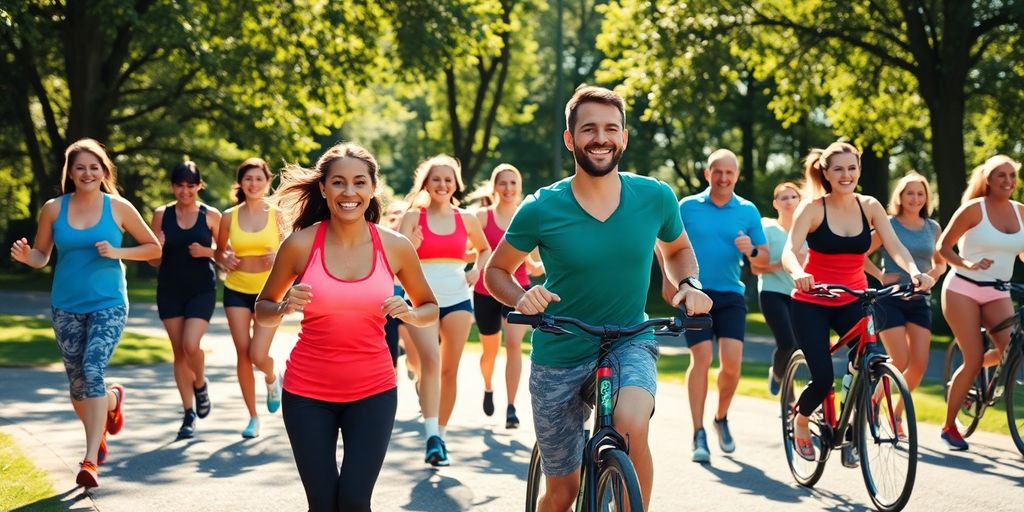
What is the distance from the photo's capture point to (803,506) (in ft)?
25.4

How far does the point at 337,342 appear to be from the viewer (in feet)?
17.5

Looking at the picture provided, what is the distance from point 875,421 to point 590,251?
311cm

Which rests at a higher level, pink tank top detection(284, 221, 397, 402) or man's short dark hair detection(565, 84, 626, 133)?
man's short dark hair detection(565, 84, 626, 133)

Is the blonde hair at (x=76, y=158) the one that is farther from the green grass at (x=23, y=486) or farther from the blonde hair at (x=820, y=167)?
the blonde hair at (x=820, y=167)

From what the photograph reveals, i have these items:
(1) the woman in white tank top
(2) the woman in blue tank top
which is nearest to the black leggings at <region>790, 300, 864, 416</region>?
(1) the woman in white tank top

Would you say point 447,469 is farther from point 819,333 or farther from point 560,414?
point 560,414

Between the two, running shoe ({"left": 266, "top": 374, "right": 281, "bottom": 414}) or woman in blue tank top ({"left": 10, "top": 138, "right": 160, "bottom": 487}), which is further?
running shoe ({"left": 266, "top": 374, "right": 281, "bottom": 414})

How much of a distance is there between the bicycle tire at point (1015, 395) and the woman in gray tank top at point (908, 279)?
0.60 metres

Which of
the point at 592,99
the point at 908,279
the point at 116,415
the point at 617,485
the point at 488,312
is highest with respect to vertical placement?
the point at 592,99

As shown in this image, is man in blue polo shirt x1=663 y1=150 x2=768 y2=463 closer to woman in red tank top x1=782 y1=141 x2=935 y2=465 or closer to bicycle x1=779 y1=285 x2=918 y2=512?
woman in red tank top x1=782 y1=141 x2=935 y2=465

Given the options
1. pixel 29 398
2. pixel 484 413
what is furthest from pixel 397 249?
pixel 29 398

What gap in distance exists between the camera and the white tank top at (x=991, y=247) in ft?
32.1

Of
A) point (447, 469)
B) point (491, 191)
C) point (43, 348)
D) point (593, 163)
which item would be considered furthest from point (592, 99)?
point (43, 348)

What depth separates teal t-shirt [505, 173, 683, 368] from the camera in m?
5.06
